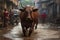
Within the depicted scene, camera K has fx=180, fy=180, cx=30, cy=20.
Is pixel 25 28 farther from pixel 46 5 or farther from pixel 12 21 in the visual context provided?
pixel 46 5

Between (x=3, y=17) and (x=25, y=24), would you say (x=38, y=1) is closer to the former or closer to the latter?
(x=3, y=17)

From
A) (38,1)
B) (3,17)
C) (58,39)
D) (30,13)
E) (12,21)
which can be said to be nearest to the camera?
(58,39)

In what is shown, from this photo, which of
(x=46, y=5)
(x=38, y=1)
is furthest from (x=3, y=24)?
(x=38, y=1)

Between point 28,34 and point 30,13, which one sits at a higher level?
point 30,13

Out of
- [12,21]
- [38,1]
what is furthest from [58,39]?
[38,1]

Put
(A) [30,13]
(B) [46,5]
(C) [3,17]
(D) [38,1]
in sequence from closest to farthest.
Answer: (A) [30,13], (C) [3,17], (B) [46,5], (D) [38,1]

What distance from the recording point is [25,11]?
396 inches

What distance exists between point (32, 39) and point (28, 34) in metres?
1.58

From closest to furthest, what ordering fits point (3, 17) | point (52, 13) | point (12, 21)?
point (3, 17) < point (12, 21) < point (52, 13)

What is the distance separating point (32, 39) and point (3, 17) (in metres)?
8.76

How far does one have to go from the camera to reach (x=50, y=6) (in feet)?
93.2

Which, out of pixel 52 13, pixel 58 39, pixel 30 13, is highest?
pixel 30 13

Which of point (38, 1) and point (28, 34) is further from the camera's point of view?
point (38, 1)

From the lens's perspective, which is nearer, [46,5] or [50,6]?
[50,6]
